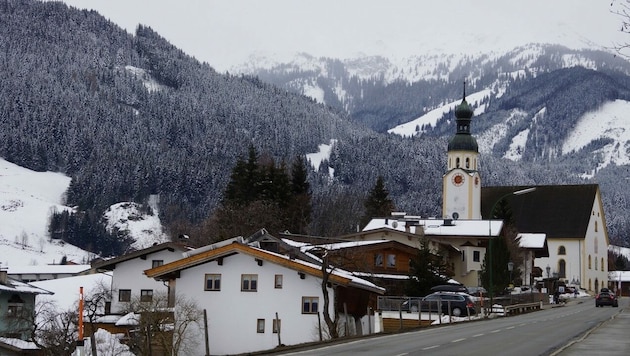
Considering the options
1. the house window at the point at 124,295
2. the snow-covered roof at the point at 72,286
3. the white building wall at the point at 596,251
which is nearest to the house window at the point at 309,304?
the house window at the point at 124,295

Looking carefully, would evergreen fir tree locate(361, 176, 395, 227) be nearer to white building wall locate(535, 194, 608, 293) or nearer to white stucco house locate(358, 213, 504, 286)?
white building wall locate(535, 194, 608, 293)

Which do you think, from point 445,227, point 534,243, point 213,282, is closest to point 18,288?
point 213,282

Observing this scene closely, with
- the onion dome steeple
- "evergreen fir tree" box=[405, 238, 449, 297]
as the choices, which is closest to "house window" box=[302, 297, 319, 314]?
"evergreen fir tree" box=[405, 238, 449, 297]

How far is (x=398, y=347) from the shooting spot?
100.0 feet

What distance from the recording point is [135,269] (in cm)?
7062

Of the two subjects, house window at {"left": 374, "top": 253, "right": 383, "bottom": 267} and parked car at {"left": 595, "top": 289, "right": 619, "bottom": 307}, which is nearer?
house window at {"left": 374, "top": 253, "right": 383, "bottom": 267}

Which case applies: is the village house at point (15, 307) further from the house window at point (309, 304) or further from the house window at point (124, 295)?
the house window at point (309, 304)

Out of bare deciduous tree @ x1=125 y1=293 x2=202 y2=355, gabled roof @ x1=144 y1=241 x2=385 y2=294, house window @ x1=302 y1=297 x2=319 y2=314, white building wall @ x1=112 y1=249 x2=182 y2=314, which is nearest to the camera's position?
bare deciduous tree @ x1=125 y1=293 x2=202 y2=355

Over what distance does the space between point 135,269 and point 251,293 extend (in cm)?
1607

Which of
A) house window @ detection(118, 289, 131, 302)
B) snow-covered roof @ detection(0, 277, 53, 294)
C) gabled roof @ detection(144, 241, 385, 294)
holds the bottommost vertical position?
house window @ detection(118, 289, 131, 302)

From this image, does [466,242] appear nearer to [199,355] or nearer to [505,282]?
[505,282]

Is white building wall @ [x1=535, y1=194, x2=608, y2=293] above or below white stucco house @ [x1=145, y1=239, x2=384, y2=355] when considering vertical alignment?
above

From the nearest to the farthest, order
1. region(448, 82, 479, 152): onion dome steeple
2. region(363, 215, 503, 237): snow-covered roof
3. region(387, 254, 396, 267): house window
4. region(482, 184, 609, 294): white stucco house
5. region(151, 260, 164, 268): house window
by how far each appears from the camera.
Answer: region(151, 260, 164, 268): house window
region(387, 254, 396, 267): house window
region(363, 215, 503, 237): snow-covered roof
region(448, 82, 479, 152): onion dome steeple
region(482, 184, 609, 294): white stucco house

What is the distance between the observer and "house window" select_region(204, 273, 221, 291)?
57.5 metres
